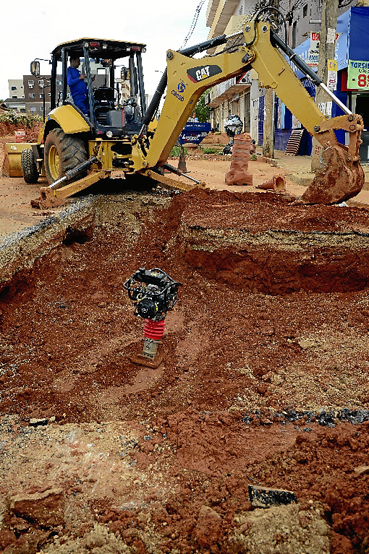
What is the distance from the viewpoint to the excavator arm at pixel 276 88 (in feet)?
21.4

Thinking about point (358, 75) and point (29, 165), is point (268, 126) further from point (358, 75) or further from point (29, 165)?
point (29, 165)

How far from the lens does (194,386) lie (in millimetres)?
3986

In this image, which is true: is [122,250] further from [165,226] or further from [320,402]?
[320,402]

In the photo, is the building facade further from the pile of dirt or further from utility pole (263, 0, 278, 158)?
the pile of dirt

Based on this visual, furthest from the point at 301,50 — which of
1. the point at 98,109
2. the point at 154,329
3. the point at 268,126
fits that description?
the point at 154,329

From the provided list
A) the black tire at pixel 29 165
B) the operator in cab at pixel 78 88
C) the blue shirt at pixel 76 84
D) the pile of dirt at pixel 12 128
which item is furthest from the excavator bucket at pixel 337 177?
the pile of dirt at pixel 12 128

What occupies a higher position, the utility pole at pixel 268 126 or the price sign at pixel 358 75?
the price sign at pixel 358 75

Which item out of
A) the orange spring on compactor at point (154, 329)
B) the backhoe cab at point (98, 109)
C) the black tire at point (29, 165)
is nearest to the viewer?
the orange spring on compactor at point (154, 329)

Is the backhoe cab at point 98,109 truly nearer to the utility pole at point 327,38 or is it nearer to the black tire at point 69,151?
the black tire at point 69,151

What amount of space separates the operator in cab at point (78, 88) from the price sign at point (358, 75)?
10509mm

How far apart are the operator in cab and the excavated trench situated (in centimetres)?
254

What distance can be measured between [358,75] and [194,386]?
15.2 meters

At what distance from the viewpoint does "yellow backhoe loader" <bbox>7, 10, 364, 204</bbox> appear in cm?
664

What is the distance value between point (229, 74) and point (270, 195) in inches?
80.9
